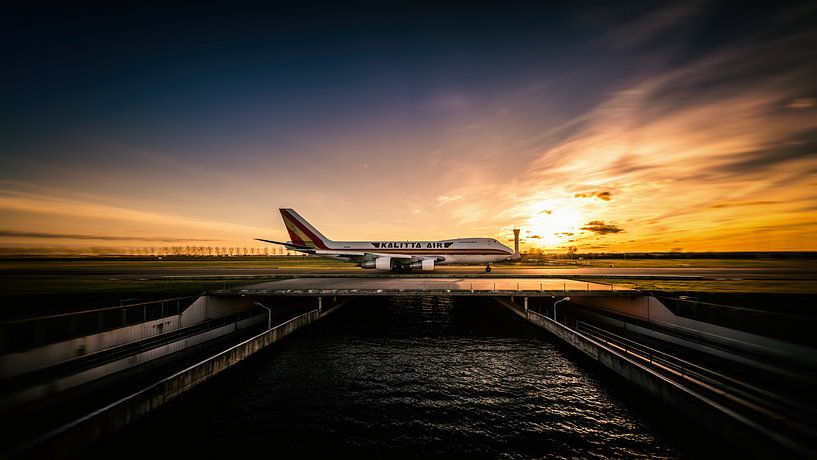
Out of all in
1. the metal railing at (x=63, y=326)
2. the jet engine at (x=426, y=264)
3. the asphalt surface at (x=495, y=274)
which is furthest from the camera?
the jet engine at (x=426, y=264)

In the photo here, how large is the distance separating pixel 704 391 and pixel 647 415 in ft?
8.42

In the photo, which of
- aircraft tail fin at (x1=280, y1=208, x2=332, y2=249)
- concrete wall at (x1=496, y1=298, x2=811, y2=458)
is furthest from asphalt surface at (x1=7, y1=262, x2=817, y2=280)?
concrete wall at (x1=496, y1=298, x2=811, y2=458)

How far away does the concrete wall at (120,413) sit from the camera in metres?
9.63

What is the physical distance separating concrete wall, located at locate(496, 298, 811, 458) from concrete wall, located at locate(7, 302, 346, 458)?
22.8 meters

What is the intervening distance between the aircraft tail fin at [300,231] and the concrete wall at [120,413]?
1400 inches

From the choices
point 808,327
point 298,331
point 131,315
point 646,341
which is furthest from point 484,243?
point 131,315

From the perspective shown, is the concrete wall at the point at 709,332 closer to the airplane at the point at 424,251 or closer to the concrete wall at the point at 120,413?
the airplane at the point at 424,251

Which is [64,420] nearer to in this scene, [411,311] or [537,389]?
[537,389]

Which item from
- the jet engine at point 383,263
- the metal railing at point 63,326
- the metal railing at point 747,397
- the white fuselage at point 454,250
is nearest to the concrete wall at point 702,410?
the metal railing at point 747,397

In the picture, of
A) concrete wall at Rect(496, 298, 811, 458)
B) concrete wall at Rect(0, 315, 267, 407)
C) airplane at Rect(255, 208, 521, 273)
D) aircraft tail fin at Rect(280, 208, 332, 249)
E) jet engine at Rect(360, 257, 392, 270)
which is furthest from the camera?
aircraft tail fin at Rect(280, 208, 332, 249)

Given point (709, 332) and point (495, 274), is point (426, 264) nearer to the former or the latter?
Answer: point (495, 274)

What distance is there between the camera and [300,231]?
56.4 meters

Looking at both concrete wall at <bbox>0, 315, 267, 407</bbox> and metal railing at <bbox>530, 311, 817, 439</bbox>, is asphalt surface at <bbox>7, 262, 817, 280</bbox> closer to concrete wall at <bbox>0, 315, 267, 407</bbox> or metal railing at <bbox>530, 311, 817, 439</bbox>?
concrete wall at <bbox>0, 315, 267, 407</bbox>

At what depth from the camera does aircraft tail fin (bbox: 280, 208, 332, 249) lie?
55.6 metres
